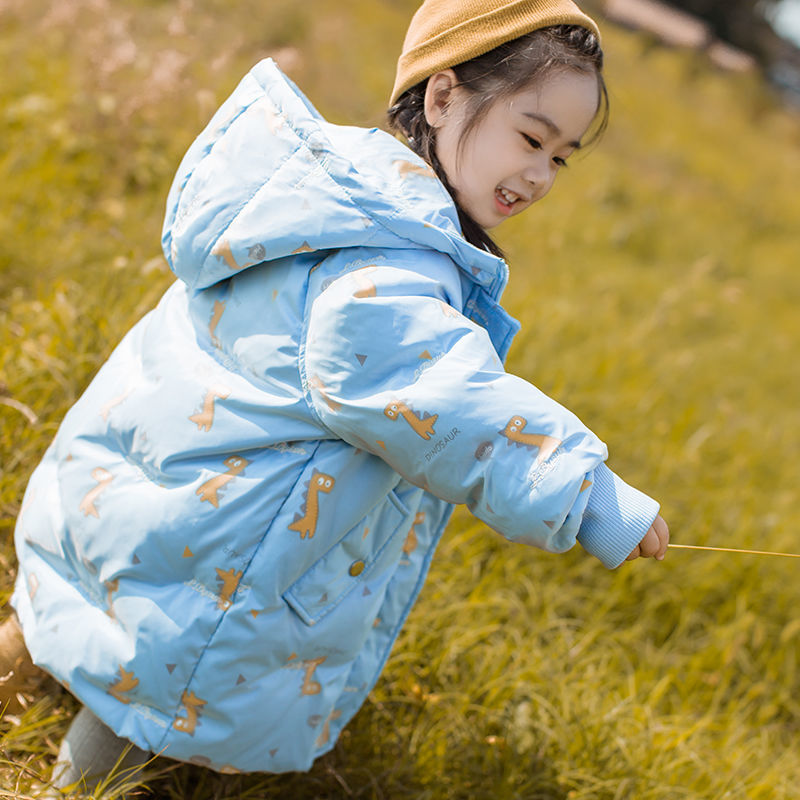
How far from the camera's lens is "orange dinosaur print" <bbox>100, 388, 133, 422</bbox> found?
61.0 inches

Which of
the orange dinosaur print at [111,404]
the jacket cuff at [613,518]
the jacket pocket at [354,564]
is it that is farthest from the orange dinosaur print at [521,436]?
the orange dinosaur print at [111,404]

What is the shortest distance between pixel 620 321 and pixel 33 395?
130 inches

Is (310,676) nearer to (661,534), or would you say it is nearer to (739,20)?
(661,534)

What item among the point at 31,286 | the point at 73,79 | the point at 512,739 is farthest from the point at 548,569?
the point at 73,79

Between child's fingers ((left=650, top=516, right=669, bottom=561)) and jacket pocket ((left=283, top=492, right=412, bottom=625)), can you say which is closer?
child's fingers ((left=650, top=516, right=669, bottom=561))

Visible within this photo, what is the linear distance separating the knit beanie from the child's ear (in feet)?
0.05

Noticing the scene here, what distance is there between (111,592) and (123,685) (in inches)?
5.8

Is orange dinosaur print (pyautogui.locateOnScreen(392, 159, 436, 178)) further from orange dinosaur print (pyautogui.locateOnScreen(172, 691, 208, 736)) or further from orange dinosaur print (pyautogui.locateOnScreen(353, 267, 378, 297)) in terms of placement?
orange dinosaur print (pyautogui.locateOnScreen(172, 691, 208, 736))

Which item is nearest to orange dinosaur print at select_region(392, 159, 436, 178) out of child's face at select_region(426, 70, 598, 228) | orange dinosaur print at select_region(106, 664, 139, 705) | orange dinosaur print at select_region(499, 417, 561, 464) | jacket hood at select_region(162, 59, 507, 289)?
jacket hood at select_region(162, 59, 507, 289)

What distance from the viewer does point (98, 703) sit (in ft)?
4.86

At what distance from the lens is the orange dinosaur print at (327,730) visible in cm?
168

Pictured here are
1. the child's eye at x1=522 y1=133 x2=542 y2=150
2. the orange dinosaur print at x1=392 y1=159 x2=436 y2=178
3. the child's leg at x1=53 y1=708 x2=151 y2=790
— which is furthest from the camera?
the child's leg at x1=53 y1=708 x2=151 y2=790

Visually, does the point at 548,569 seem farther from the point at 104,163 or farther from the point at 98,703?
the point at 104,163

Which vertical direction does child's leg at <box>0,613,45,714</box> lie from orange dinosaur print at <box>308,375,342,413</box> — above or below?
below
